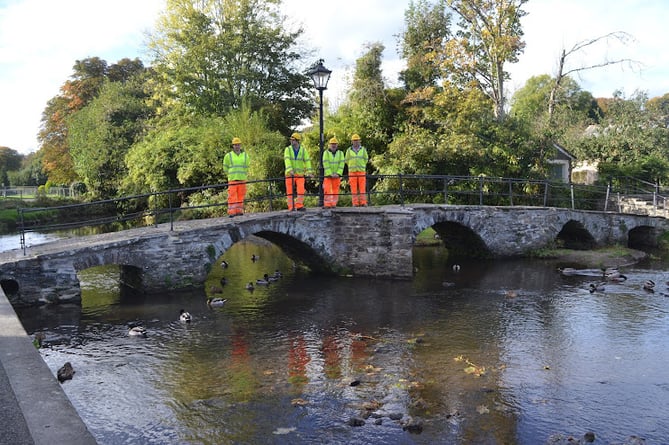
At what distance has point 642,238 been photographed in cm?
2116

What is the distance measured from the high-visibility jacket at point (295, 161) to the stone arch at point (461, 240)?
5.34 m

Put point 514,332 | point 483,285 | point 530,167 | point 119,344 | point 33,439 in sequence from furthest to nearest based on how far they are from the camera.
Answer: point 530,167
point 483,285
point 514,332
point 119,344
point 33,439

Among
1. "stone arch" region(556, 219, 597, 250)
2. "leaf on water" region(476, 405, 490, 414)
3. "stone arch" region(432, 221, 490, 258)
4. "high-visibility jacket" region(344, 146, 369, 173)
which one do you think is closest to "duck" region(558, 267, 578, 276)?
"stone arch" region(432, 221, 490, 258)

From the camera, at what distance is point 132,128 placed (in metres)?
34.8

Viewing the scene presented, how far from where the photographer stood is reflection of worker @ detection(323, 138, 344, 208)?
14250 millimetres

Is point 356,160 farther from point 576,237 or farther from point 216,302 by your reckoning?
point 576,237

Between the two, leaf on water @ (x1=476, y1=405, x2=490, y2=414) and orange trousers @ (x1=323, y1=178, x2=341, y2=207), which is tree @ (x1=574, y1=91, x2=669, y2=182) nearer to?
orange trousers @ (x1=323, y1=178, x2=341, y2=207)

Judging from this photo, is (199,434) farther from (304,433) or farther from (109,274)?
(109,274)

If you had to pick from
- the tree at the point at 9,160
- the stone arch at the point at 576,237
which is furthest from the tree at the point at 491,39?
→ the tree at the point at 9,160

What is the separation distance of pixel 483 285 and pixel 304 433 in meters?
8.80

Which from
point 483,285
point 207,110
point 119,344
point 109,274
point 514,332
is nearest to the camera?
point 119,344

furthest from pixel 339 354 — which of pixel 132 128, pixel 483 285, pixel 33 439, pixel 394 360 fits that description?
pixel 132 128

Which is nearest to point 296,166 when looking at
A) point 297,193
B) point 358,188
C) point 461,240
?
point 297,193

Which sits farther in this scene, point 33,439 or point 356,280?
point 356,280
